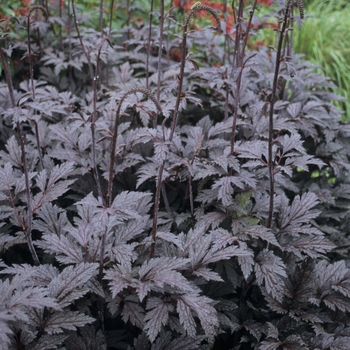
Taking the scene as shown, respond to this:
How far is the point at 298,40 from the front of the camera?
5.75 metres

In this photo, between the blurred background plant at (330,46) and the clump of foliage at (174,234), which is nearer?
the clump of foliage at (174,234)

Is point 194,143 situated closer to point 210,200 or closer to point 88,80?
point 210,200

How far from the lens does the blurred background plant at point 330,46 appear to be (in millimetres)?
5473

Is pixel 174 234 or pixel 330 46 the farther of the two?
pixel 330 46

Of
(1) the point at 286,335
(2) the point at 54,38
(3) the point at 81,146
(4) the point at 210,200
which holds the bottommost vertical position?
(1) the point at 286,335

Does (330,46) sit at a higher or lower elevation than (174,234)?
higher

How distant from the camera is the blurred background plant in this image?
215 inches

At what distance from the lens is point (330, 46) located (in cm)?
585

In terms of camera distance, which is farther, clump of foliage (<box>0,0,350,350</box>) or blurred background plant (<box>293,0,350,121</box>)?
blurred background plant (<box>293,0,350,121</box>)

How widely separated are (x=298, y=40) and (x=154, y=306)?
Result: 4.75m

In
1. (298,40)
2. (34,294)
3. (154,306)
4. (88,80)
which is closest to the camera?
(34,294)

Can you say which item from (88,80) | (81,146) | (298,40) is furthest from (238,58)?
(298,40)

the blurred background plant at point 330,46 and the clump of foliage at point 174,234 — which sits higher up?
the blurred background plant at point 330,46

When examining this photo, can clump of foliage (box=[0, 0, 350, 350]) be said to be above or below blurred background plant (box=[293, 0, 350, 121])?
below
